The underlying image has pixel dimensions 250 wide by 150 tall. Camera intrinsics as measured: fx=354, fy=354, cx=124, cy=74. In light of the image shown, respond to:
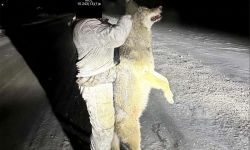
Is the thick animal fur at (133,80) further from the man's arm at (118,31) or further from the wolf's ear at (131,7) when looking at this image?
the man's arm at (118,31)

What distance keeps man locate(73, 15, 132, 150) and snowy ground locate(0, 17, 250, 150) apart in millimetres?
2075

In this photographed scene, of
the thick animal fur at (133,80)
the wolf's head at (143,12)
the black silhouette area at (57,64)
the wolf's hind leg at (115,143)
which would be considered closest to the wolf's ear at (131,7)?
the wolf's head at (143,12)

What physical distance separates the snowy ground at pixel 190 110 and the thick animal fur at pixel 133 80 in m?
1.15

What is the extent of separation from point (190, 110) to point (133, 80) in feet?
9.49

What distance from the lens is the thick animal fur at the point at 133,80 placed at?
14.8 ft

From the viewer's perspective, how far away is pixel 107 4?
3.83 m

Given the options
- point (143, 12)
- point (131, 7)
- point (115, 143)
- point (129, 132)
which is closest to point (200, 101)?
point (129, 132)

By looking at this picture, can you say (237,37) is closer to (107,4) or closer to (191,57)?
(191,57)

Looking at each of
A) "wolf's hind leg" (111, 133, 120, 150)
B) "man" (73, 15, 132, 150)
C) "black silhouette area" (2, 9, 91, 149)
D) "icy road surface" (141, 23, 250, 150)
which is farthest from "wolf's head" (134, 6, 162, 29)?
"icy road surface" (141, 23, 250, 150)

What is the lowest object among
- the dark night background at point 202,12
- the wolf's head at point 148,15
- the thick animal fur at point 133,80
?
the dark night background at point 202,12

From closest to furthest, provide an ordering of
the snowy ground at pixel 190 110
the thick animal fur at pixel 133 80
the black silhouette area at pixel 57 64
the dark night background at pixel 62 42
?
1. the thick animal fur at pixel 133 80
2. the snowy ground at pixel 190 110
3. the dark night background at pixel 62 42
4. the black silhouette area at pixel 57 64

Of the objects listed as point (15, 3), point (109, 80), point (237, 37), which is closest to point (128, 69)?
point (109, 80)

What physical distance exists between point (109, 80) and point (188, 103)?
13.3ft

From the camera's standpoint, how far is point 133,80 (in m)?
4.53
